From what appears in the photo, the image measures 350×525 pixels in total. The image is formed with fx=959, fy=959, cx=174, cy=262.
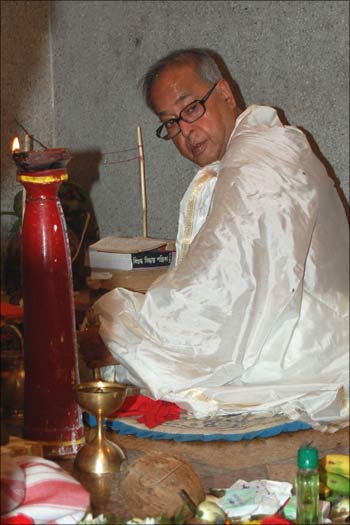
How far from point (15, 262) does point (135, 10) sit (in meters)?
1.30

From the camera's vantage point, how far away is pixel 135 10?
446 cm

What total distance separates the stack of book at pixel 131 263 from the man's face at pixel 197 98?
412mm

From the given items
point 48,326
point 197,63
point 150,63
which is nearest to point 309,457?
point 48,326

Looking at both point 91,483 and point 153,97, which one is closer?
point 91,483

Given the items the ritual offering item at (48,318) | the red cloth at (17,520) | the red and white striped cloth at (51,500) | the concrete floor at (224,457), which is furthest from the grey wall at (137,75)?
the red cloth at (17,520)

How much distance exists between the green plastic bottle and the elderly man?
0.79 metres

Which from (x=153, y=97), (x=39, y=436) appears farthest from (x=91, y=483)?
(x=153, y=97)

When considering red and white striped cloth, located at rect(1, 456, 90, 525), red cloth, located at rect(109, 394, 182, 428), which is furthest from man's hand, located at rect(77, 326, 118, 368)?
red and white striped cloth, located at rect(1, 456, 90, 525)

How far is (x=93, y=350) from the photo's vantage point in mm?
2779

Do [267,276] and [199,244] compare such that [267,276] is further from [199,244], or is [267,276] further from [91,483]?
[91,483]

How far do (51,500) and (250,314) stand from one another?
1.05 meters

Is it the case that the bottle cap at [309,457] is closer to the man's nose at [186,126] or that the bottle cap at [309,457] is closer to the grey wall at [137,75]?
the man's nose at [186,126]

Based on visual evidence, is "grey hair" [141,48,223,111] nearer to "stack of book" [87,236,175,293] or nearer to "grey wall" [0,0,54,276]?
"stack of book" [87,236,175,293]

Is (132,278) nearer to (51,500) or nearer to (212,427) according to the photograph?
(212,427)
